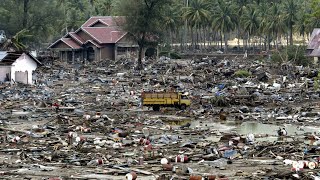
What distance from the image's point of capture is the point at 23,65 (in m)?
44.3

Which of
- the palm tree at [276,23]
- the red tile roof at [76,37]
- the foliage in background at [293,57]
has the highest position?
the palm tree at [276,23]

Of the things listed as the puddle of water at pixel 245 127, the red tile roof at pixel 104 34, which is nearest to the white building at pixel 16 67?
the puddle of water at pixel 245 127

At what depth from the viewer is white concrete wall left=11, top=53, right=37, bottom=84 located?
4363cm

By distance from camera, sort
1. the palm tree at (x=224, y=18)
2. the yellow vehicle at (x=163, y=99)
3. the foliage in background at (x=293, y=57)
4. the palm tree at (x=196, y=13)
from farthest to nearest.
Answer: the palm tree at (x=224, y=18) < the palm tree at (x=196, y=13) < the foliage in background at (x=293, y=57) < the yellow vehicle at (x=163, y=99)

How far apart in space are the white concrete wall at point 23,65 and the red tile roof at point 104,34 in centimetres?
2601

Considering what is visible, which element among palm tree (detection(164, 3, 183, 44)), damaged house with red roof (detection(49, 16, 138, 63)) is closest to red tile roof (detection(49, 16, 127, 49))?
damaged house with red roof (detection(49, 16, 138, 63))

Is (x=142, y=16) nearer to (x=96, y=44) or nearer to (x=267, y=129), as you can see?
(x=96, y=44)

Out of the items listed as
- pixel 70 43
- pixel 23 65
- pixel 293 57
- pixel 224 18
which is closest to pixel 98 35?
pixel 70 43

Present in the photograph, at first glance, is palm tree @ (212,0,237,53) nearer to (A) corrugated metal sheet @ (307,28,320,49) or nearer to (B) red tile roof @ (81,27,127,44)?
(B) red tile roof @ (81,27,127,44)

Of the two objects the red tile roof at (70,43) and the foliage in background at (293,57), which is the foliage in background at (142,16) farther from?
the red tile roof at (70,43)

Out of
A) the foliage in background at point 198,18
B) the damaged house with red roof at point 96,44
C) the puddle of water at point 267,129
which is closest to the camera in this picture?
the puddle of water at point 267,129

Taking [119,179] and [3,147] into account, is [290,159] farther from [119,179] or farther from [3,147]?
[3,147]

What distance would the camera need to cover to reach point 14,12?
7275 centimetres

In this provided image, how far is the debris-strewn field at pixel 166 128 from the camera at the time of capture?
1761 centimetres
